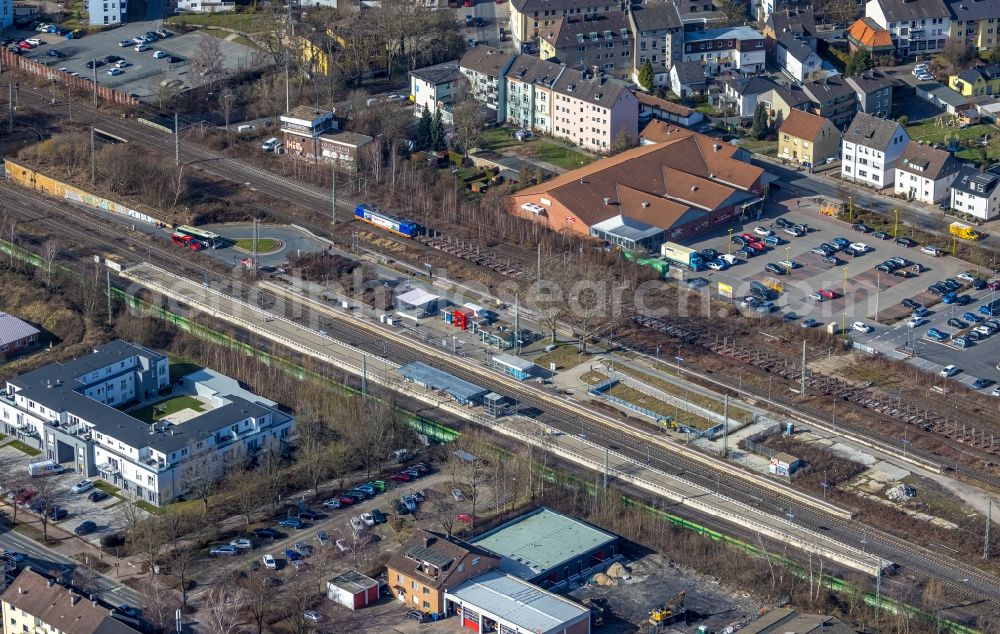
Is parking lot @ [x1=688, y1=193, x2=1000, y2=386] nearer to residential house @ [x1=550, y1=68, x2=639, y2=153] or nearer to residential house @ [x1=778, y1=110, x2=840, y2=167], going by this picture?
residential house @ [x1=778, y1=110, x2=840, y2=167]

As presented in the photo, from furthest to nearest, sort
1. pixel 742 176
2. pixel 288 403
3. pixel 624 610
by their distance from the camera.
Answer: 1. pixel 742 176
2. pixel 288 403
3. pixel 624 610

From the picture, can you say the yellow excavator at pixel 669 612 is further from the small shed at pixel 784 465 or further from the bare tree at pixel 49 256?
the bare tree at pixel 49 256

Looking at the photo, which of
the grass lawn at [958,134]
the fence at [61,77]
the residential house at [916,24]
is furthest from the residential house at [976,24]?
the fence at [61,77]

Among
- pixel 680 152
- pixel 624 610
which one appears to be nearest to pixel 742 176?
pixel 680 152

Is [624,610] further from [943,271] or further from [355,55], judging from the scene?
[355,55]

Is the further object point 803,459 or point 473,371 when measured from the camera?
point 473,371
